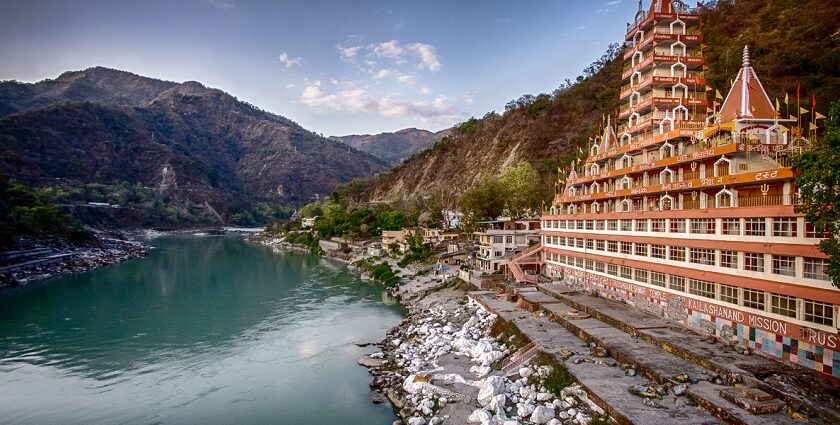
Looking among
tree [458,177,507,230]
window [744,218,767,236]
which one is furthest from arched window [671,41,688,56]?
tree [458,177,507,230]

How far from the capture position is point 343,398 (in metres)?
20.7

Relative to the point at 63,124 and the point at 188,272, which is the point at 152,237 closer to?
the point at 188,272

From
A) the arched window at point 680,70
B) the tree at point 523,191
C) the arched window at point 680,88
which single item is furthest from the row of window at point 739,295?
the tree at point 523,191

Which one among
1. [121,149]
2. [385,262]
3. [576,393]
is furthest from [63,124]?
[576,393]

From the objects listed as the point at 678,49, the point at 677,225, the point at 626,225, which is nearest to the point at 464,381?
the point at 677,225

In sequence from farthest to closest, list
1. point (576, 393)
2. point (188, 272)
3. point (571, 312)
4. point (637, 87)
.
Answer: point (188, 272)
point (637, 87)
point (571, 312)
point (576, 393)

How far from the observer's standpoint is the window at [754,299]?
15.7 metres

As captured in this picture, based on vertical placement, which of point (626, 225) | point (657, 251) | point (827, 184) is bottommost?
point (657, 251)

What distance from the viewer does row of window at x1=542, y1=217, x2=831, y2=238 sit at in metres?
14.7

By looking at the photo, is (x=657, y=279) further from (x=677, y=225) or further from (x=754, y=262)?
(x=754, y=262)

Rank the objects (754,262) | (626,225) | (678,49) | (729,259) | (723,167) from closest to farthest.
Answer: (754,262)
(729,259)
(723,167)
(626,225)
(678,49)

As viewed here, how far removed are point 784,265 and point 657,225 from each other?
704 centimetres

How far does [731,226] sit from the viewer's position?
680 inches

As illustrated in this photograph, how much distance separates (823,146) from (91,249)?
284ft
